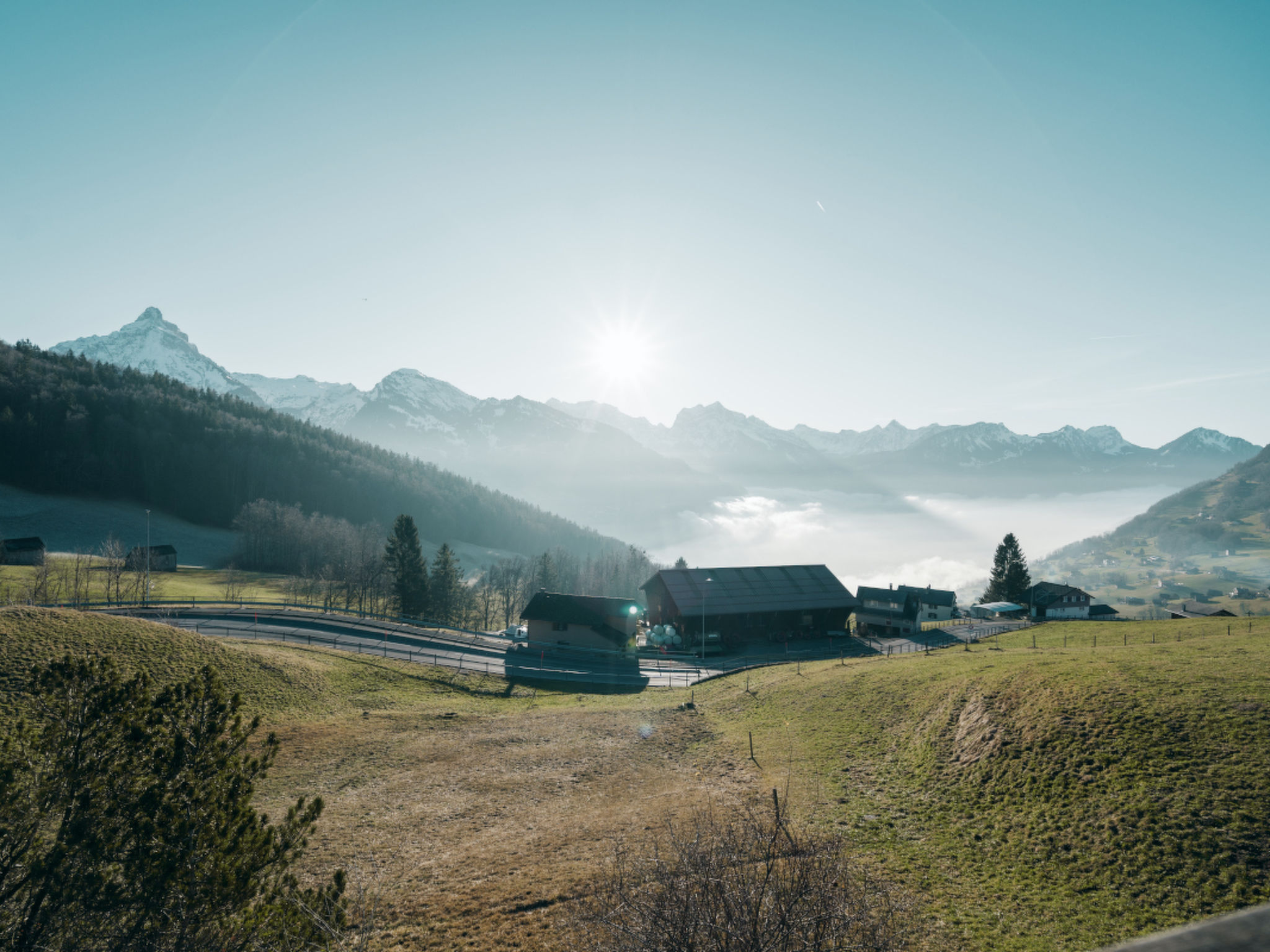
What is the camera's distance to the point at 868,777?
26.7 metres

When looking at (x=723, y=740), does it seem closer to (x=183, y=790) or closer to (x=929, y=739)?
(x=929, y=739)

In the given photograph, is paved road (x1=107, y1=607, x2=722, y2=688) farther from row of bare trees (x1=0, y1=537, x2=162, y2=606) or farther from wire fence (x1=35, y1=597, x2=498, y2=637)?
row of bare trees (x1=0, y1=537, x2=162, y2=606)

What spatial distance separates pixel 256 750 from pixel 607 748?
18667 millimetres

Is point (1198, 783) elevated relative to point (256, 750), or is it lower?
elevated

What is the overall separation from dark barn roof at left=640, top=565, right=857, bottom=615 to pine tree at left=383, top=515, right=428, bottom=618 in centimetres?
3377

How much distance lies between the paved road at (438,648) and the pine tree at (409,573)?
17355mm

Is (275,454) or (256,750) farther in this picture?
(275,454)

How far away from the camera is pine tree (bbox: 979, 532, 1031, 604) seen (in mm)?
98875

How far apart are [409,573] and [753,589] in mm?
50794

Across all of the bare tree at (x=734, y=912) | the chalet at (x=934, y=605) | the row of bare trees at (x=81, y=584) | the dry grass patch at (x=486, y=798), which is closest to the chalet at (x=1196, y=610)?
the chalet at (x=934, y=605)

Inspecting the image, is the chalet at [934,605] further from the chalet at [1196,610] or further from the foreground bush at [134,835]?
the foreground bush at [134,835]


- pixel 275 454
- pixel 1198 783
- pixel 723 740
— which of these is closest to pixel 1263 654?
pixel 1198 783

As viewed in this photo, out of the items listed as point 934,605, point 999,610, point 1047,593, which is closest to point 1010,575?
point 999,610

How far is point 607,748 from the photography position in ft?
114
